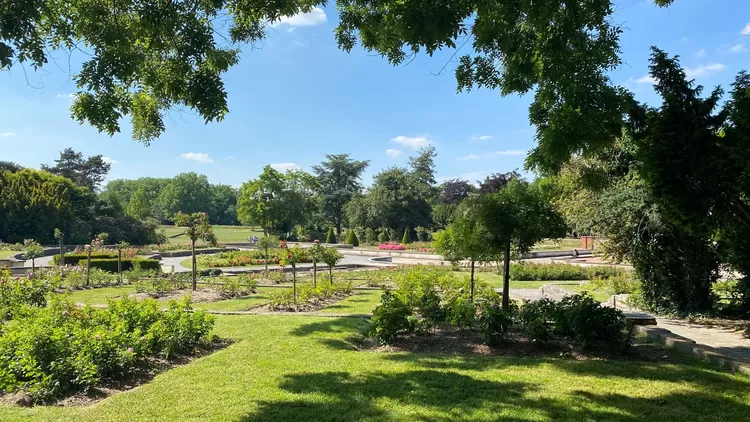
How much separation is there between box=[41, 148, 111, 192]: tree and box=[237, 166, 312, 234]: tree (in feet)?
91.7

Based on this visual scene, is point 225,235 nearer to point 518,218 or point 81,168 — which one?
point 81,168

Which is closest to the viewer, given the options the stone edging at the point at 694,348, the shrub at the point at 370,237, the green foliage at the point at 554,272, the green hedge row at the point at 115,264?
the stone edging at the point at 694,348

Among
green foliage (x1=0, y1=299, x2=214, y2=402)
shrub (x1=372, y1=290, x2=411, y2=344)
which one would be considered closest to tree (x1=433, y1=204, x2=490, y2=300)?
shrub (x1=372, y1=290, x2=411, y2=344)

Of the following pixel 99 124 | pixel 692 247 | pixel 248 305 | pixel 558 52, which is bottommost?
pixel 248 305

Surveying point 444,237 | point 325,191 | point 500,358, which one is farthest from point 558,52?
point 325,191

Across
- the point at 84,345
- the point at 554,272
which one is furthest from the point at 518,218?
the point at 554,272

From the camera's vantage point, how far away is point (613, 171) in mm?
12148

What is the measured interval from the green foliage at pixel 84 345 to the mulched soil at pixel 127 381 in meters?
0.07

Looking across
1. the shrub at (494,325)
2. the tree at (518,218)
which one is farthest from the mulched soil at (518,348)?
the tree at (518,218)

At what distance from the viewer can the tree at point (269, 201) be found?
163 ft

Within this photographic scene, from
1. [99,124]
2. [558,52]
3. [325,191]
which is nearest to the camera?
[99,124]

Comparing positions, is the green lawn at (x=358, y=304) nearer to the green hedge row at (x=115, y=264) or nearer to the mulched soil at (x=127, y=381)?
the mulched soil at (x=127, y=381)

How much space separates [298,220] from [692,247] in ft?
145

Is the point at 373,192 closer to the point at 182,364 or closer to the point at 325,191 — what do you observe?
the point at 325,191
